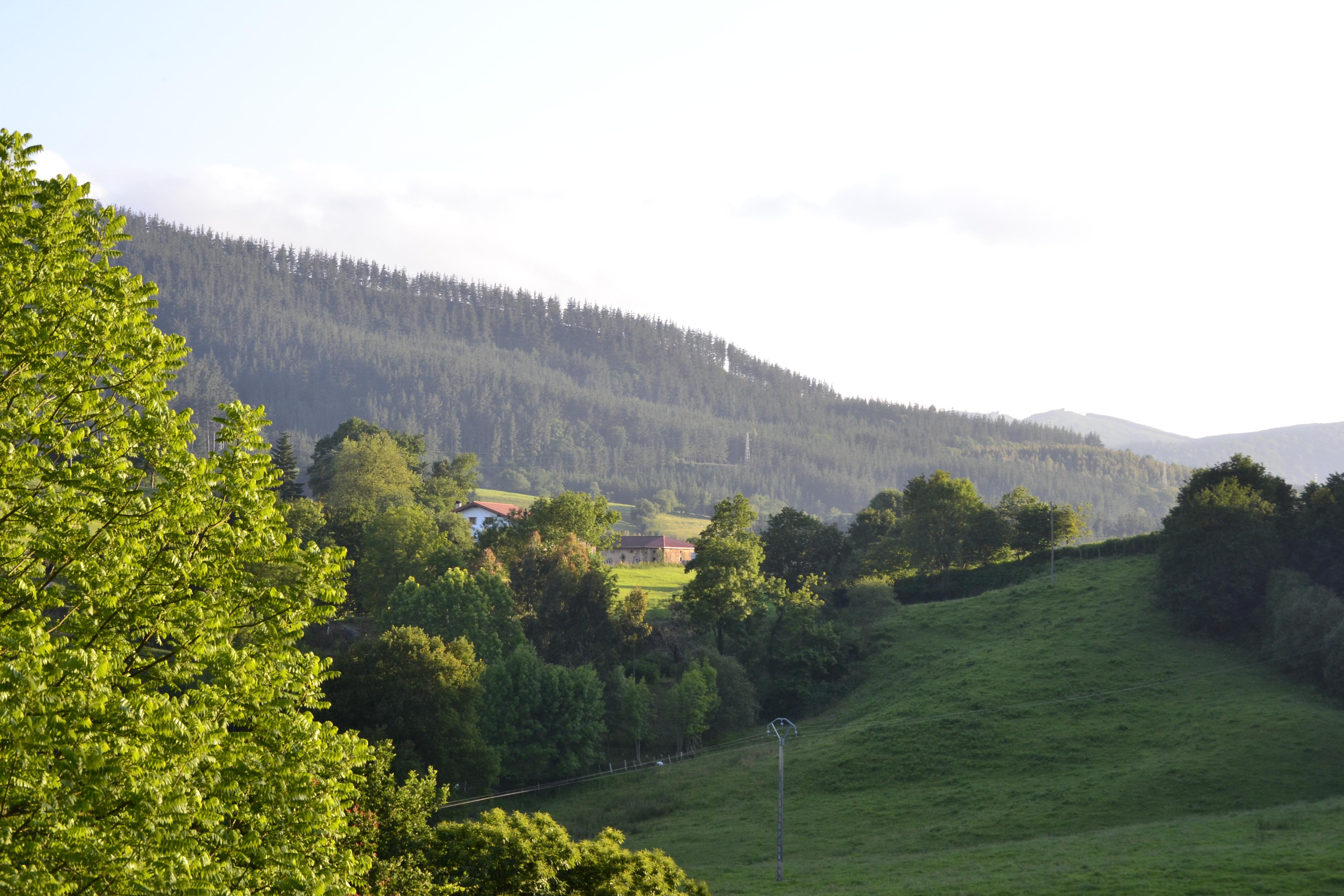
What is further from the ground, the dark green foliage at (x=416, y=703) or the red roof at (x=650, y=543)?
the red roof at (x=650, y=543)

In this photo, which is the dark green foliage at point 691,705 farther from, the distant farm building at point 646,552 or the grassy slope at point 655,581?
the distant farm building at point 646,552

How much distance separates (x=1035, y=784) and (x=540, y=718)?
30.7 meters

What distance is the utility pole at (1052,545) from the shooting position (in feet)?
281

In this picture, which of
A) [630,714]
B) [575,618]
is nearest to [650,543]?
[575,618]

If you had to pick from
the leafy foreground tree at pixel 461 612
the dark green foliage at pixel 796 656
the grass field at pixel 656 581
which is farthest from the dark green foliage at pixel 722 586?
the leafy foreground tree at pixel 461 612

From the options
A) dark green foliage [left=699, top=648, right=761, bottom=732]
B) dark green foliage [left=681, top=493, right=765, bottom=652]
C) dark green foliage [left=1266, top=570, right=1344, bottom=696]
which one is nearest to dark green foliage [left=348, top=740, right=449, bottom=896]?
dark green foliage [left=699, top=648, right=761, bottom=732]

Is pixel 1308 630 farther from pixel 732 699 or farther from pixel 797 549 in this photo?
pixel 797 549

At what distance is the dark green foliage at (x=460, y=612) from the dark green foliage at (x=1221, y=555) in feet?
167

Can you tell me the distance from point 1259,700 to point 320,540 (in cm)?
6881

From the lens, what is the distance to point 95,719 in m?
10.2

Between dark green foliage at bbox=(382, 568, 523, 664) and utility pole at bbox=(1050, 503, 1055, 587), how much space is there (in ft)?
158

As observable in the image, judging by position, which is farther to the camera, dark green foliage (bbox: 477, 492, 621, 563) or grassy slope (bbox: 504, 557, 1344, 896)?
dark green foliage (bbox: 477, 492, 621, 563)

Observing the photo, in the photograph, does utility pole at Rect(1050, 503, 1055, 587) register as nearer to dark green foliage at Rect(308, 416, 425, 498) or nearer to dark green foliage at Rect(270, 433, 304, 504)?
dark green foliage at Rect(270, 433, 304, 504)

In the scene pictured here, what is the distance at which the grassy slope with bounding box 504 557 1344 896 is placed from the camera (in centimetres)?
3784
